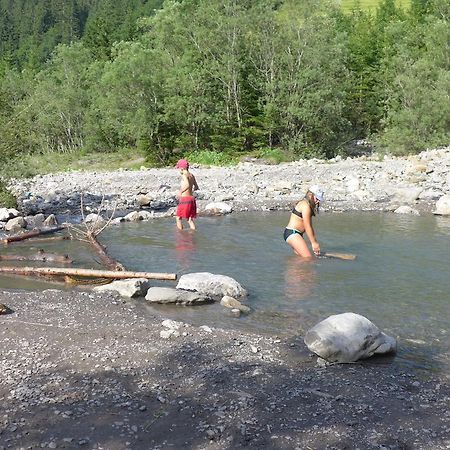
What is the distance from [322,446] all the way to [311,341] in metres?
2.35

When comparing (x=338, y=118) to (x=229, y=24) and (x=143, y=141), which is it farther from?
(x=143, y=141)

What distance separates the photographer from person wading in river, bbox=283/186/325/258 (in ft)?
43.8

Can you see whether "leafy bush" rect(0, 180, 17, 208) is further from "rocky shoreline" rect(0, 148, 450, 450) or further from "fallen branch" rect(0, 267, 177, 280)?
"rocky shoreline" rect(0, 148, 450, 450)

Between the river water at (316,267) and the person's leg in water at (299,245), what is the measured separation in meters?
0.28

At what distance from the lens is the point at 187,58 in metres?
45.8

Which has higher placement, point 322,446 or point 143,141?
point 322,446

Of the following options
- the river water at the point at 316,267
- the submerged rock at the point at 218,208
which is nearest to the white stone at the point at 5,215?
the river water at the point at 316,267

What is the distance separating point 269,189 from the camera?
24406mm

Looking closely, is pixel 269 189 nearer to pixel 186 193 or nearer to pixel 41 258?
pixel 186 193

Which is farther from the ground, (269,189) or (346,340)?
(346,340)

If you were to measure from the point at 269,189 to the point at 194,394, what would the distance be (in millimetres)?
18664

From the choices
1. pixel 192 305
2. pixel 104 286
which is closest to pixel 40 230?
pixel 104 286

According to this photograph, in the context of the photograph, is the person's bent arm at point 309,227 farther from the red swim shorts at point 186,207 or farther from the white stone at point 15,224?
the white stone at point 15,224

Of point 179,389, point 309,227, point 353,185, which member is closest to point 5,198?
point 309,227
